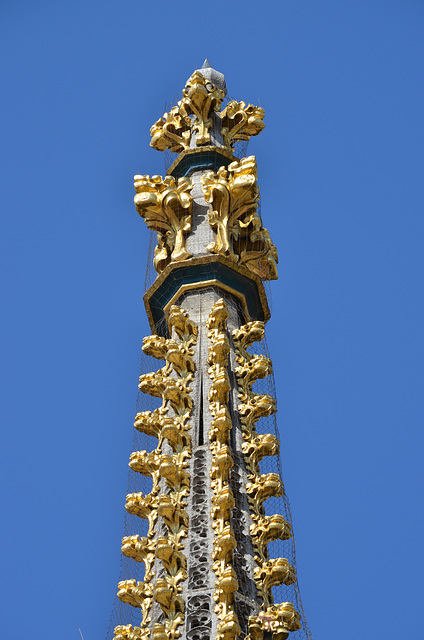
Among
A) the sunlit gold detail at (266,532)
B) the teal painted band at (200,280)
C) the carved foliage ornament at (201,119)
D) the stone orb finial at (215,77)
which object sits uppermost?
the stone orb finial at (215,77)

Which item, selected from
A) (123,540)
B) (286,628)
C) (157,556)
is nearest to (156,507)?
(123,540)

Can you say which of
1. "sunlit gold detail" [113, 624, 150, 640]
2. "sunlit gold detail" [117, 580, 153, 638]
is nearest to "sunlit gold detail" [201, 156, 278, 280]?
"sunlit gold detail" [117, 580, 153, 638]

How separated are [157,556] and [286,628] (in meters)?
2.19

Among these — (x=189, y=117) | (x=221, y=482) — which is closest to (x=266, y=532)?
(x=221, y=482)

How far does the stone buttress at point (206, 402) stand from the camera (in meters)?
17.8

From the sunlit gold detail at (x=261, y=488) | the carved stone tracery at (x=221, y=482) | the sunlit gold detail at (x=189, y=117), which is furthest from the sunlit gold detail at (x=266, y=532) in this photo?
the sunlit gold detail at (x=189, y=117)

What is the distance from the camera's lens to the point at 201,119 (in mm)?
29422

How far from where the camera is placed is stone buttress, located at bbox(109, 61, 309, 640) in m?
17.8

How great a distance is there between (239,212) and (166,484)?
799 cm

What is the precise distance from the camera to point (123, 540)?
20047mm

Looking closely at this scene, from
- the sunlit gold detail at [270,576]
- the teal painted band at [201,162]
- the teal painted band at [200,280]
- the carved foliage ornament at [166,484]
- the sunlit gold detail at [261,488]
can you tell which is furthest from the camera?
the teal painted band at [201,162]

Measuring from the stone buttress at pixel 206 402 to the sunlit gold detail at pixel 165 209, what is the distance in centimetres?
3

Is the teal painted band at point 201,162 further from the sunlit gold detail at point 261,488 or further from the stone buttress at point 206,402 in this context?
the sunlit gold detail at point 261,488

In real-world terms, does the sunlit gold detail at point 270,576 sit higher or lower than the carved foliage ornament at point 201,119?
lower
